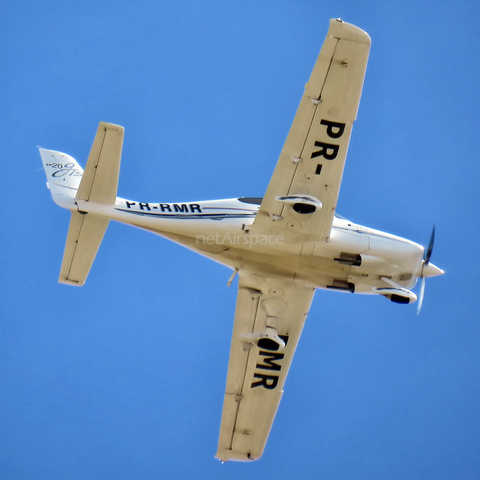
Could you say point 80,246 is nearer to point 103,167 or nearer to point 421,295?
point 103,167

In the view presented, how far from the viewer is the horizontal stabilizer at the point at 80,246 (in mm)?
15445

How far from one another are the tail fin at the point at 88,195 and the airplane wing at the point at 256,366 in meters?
4.28

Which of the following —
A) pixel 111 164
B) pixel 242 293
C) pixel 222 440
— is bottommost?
pixel 222 440

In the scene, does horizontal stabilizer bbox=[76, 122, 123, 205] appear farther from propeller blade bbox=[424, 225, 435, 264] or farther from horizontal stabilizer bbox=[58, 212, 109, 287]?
propeller blade bbox=[424, 225, 435, 264]

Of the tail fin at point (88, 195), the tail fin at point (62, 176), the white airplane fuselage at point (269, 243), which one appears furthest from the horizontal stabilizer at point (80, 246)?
the tail fin at point (62, 176)

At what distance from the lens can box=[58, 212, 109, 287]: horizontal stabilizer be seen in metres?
15.4

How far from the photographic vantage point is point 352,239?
1517 cm

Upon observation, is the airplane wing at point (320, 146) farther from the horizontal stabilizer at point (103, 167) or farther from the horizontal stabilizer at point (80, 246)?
the horizontal stabilizer at point (80, 246)

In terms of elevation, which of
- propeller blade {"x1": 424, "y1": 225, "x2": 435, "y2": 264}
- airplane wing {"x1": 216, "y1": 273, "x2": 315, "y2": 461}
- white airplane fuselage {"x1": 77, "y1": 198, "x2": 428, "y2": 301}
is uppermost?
propeller blade {"x1": 424, "y1": 225, "x2": 435, "y2": 264}

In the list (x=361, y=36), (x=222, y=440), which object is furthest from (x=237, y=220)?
(x=222, y=440)

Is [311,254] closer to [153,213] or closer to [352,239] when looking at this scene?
[352,239]

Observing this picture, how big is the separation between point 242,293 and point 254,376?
295 centimetres

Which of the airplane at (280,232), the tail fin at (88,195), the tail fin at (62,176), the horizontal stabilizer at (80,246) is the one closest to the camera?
the airplane at (280,232)

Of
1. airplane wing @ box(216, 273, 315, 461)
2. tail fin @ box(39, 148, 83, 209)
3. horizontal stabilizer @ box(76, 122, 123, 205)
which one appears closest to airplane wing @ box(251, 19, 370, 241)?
airplane wing @ box(216, 273, 315, 461)
